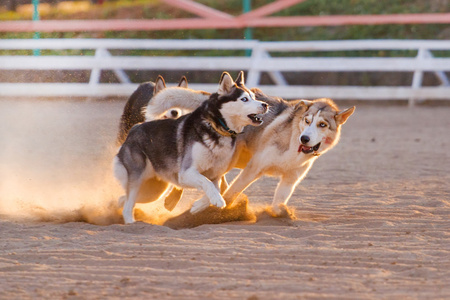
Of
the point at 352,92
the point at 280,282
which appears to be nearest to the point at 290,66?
the point at 352,92

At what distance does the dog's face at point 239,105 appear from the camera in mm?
6078

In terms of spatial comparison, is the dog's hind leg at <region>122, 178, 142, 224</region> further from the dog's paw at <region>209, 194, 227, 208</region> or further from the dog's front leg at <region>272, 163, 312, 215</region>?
the dog's front leg at <region>272, 163, 312, 215</region>

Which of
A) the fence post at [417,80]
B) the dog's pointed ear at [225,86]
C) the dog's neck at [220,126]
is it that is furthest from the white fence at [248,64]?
the dog's neck at [220,126]

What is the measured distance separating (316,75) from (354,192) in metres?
11.1

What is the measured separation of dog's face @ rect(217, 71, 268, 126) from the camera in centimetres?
608

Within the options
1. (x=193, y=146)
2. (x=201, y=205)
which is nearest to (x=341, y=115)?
(x=193, y=146)

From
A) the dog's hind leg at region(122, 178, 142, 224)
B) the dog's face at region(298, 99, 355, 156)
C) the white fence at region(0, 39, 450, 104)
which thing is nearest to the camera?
the dog's face at region(298, 99, 355, 156)

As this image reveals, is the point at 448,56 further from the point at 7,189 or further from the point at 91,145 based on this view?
the point at 7,189

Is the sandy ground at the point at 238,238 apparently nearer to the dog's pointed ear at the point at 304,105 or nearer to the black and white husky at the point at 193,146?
the black and white husky at the point at 193,146

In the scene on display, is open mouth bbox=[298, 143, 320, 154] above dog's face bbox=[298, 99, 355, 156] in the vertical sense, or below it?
below

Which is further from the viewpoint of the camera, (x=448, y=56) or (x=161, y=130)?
(x=448, y=56)

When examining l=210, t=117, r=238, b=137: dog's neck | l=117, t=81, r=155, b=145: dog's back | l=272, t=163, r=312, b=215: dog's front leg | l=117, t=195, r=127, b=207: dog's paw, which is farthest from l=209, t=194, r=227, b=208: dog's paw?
l=117, t=81, r=155, b=145: dog's back

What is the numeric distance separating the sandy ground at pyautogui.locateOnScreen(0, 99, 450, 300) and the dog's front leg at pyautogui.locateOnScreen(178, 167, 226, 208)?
0.83 feet

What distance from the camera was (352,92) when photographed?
656 inches
